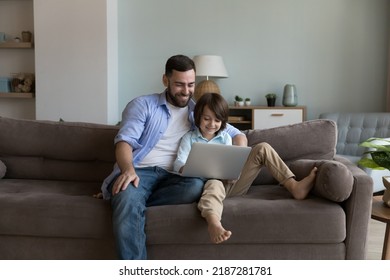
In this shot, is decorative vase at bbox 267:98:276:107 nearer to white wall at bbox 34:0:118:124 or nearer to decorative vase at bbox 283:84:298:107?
decorative vase at bbox 283:84:298:107

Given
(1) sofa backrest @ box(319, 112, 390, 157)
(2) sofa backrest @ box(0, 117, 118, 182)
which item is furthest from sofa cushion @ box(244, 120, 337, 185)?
(1) sofa backrest @ box(319, 112, 390, 157)

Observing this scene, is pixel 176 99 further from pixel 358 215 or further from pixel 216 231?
pixel 358 215

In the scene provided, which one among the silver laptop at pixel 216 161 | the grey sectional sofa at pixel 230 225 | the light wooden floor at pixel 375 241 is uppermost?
the silver laptop at pixel 216 161

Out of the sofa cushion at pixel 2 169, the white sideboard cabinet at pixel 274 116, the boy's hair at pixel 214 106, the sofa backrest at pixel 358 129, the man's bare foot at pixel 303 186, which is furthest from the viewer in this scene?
the white sideboard cabinet at pixel 274 116

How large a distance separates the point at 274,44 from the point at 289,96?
703 mm

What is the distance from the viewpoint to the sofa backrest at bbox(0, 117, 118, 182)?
104 inches

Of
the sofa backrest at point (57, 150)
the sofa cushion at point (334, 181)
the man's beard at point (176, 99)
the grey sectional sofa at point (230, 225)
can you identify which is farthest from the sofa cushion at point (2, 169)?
the sofa cushion at point (334, 181)

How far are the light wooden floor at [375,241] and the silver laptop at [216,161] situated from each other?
1.02 meters

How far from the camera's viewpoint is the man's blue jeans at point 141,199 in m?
1.87

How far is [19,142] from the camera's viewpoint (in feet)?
8.77

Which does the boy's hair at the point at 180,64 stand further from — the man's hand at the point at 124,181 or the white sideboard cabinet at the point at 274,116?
the white sideboard cabinet at the point at 274,116

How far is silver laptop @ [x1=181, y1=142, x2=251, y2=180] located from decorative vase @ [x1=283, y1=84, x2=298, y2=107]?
9.75 feet

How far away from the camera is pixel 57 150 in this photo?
105 inches

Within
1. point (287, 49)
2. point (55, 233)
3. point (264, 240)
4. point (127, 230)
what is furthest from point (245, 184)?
point (287, 49)
